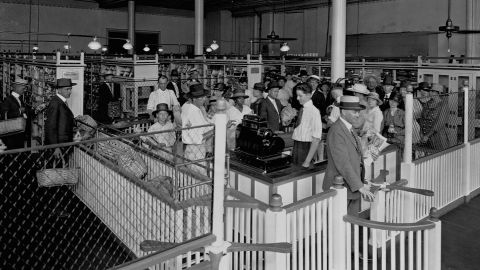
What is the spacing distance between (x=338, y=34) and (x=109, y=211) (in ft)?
22.9

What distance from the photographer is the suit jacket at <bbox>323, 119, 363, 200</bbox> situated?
423cm

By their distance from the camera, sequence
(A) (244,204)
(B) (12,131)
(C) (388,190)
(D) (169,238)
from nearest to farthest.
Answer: (A) (244,204), (D) (169,238), (C) (388,190), (B) (12,131)

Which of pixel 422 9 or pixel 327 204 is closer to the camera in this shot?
pixel 327 204

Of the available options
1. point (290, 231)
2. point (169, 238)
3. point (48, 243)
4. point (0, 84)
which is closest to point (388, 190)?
point (290, 231)

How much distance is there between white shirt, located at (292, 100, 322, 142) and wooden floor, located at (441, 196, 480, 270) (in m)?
1.92

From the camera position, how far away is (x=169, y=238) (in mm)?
4137

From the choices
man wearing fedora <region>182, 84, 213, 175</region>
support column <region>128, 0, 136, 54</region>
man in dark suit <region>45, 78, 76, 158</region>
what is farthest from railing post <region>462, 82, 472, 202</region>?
support column <region>128, 0, 136, 54</region>

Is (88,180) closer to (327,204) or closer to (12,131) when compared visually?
(12,131)

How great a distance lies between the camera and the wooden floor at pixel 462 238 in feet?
15.9

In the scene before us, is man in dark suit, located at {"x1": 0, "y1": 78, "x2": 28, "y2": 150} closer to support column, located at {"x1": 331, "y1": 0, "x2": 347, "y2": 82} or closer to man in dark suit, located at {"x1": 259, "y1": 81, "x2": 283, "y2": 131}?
man in dark suit, located at {"x1": 259, "y1": 81, "x2": 283, "y2": 131}

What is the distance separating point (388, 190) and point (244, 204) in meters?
2.04

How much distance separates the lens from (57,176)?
19.4 feet

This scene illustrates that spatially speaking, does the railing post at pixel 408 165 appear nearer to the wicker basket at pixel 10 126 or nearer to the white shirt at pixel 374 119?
the white shirt at pixel 374 119

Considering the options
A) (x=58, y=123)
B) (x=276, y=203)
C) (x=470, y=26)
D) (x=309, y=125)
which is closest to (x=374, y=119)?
(x=309, y=125)
